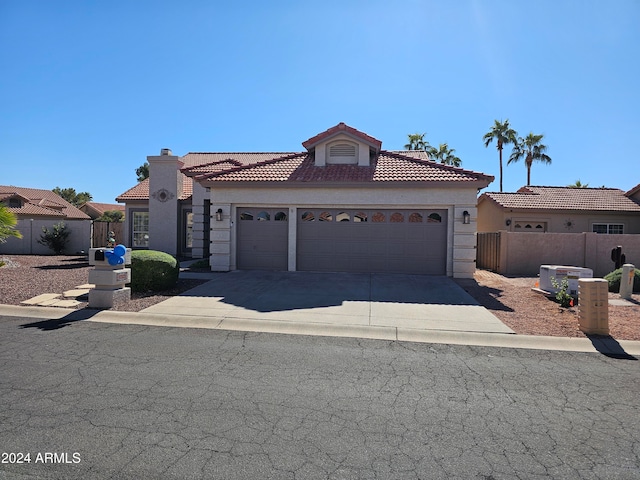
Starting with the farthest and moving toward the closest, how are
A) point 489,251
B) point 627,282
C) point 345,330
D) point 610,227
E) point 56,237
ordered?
point 610,227 → point 56,237 → point 489,251 → point 627,282 → point 345,330

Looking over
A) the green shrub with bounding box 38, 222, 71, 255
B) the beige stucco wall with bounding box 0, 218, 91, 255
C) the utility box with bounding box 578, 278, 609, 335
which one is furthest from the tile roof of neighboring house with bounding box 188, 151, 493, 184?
the green shrub with bounding box 38, 222, 71, 255

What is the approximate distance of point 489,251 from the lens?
1723 centimetres

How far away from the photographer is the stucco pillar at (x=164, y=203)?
64.6 feet

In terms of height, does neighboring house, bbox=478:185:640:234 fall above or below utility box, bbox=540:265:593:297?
above

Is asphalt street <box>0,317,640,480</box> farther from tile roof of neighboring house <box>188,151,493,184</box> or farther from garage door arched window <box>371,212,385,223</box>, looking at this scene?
tile roof of neighboring house <box>188,151,493,184</box>

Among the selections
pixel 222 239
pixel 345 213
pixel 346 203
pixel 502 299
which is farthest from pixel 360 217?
pixel 502 299

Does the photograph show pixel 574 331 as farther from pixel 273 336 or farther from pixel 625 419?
pixel 273 336

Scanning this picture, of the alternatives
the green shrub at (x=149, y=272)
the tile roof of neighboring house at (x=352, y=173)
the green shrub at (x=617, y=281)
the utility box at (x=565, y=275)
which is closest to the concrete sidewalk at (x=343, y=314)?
the green shrub at (x=149, y=272)

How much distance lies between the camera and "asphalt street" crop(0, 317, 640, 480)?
3006mm


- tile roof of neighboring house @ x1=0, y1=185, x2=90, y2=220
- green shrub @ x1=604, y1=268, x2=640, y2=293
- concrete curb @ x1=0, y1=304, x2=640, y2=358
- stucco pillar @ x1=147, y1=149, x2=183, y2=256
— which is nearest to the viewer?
concrete curb @ x1=0, y1=304, x2=640, y2=358

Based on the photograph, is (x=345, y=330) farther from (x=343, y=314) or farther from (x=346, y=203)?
(x=346, y=203)

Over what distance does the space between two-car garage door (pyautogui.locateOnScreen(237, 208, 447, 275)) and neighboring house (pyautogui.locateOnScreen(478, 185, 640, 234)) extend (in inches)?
430

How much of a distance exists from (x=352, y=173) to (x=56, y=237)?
16736 millimetres

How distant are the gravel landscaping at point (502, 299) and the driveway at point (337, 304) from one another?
1.45ft
